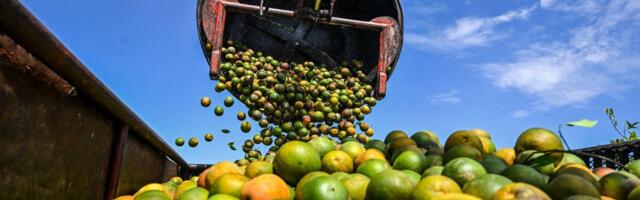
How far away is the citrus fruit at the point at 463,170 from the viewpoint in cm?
223

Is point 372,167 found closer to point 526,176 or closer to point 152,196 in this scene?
point 526,176

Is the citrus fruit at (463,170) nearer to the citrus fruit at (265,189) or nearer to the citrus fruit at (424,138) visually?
the citrus fruit at (265,189)

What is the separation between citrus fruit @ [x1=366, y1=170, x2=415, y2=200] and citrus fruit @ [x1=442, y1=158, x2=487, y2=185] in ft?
0.67

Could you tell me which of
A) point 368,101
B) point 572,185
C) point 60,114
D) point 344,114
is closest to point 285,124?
point 344,114

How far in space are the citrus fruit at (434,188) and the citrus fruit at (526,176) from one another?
11.8 inches

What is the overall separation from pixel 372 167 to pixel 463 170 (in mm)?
502

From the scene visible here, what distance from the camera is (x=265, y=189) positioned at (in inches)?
88.6

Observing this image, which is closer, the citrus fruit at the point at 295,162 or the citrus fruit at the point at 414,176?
the citrus fruit at the point at 414,176

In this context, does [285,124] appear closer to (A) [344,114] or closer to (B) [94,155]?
(A) [344,114]

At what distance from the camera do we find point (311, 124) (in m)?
5.34

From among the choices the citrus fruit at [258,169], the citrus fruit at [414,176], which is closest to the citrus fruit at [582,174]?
the citrus fruit at [414,176]

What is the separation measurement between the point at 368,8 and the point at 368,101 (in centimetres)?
171

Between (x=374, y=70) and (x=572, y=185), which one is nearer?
(x=572, y=185)

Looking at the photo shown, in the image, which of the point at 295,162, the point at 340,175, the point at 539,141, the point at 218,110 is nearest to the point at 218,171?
the point at 295,162
